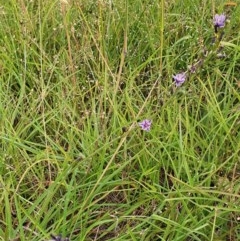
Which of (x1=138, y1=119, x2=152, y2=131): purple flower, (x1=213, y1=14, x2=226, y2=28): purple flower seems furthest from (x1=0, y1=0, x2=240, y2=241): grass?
(x1=213, y1=14, x2=226, y2=28): purple flower

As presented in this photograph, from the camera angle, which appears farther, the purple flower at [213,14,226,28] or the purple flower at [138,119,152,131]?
the purple flower at [138,119,152,131]

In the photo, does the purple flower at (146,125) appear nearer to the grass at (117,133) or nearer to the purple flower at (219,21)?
the grass at (117,133)

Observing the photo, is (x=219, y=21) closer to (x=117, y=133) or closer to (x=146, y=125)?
(x=146, y=125)

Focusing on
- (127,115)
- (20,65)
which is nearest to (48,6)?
(20,65)

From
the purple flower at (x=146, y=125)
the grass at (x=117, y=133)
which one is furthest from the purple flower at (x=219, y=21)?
the purple flower at (x=146, y=125)

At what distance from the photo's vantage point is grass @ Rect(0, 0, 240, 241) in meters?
1.34

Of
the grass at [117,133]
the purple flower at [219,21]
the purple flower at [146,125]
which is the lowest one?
the grass at [117,133]

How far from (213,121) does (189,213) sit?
15.4 inches

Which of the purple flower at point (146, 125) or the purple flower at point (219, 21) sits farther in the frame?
the purple flower at point (146, 125)

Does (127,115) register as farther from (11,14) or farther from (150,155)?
Answer: (11,14)

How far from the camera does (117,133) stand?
1.59 metres

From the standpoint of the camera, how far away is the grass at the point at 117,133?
1.34 metres

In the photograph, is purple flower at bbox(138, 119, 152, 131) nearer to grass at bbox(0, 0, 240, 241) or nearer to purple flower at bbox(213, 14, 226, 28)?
grass at bbox(0, 0, 240, 241)

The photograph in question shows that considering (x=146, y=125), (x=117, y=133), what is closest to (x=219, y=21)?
(x=146, y=125)
